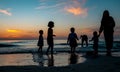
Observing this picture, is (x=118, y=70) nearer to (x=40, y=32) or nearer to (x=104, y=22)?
(x=104, y=22)

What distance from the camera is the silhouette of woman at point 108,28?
1273cm

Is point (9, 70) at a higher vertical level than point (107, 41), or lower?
lower

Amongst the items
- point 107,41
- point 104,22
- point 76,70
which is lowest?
point 76,70

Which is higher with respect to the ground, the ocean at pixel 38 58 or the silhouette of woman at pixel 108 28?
the silhouette of woman at pixel 108 28

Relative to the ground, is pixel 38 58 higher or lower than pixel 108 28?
lower

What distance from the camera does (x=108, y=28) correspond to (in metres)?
13.0

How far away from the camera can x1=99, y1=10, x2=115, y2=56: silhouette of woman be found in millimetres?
12727

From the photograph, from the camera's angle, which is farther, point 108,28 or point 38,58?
point 38,58

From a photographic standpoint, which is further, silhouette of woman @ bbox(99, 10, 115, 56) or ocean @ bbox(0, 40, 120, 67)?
silhouette of woman @ bbox(99, 10, 115, 56)

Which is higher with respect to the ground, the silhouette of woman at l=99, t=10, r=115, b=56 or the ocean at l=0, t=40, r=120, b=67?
the silhouette of woman at l=99, t=10, r=115, b=56

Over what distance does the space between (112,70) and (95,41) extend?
12078 mm

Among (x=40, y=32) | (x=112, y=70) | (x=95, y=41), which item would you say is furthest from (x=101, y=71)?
(x=40, y=32)

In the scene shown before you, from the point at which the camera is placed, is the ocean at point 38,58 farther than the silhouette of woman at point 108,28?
No

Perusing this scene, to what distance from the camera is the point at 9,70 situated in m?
7.11
